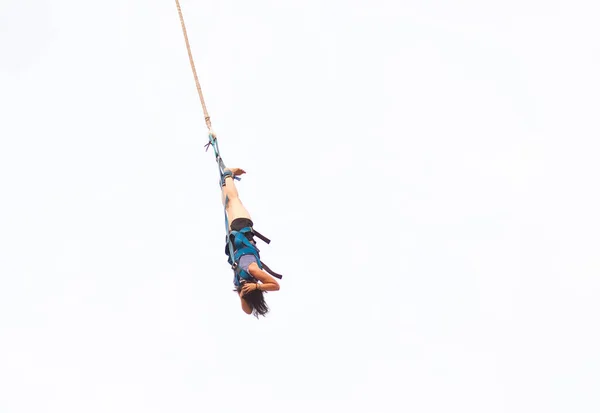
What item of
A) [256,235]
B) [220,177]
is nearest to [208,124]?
[220,177]

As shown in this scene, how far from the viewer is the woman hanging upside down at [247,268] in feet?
62.4

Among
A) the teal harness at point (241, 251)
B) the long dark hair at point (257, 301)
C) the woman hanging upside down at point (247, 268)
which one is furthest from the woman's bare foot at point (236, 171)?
the long dark hair at point (257, 301)

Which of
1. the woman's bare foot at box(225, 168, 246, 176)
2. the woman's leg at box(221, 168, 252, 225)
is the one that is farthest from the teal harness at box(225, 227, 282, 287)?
the woman's bare foot at box(225, 168, 246, 176)

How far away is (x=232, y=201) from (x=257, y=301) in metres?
1.66

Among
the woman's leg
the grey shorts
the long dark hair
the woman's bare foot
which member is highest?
the woman's bare foot

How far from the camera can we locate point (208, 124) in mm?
20703

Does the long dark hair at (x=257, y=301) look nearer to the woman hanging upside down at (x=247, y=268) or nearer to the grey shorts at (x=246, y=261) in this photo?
the woman hanging upside down at (x=247, y=268)

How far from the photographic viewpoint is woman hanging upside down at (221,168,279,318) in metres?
19.0

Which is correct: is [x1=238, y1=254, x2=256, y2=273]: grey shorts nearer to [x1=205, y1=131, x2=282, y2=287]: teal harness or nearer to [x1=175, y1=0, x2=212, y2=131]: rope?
[x1=205, y1=131, x2=282, y2=287]: teal harness

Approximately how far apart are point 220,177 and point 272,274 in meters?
2.06

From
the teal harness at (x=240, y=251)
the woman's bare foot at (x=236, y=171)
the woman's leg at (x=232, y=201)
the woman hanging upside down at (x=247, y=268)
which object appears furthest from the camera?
the woman's bare foot at (x=236, y=171)

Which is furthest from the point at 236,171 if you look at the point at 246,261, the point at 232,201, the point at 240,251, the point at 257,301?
the point at 257,301

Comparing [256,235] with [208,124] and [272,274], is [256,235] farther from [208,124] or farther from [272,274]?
[208,124]

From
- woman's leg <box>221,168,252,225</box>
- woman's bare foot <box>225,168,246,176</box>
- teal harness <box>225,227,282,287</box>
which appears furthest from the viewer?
woman's bare foot <box>225,168,246,176</box>
